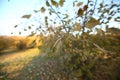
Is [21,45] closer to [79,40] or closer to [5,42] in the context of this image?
[5,42]

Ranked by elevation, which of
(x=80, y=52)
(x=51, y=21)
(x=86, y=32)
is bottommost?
(x=80, y=52)

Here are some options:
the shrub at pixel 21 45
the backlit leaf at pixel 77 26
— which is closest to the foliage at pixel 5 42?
the shrub at pixel 21 45

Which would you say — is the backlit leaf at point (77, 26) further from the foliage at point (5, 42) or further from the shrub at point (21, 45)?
the shrub at point (21, 45)

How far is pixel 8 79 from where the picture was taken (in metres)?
3.74

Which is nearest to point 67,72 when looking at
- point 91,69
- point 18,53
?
point 91,69

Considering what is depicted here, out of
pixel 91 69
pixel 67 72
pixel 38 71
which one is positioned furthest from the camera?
pixel 38 71

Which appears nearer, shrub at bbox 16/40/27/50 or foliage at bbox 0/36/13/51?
foliage at bbox 0/36/13/51

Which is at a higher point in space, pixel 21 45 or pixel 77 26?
pixel 77 26

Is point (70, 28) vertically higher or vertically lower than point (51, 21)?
lower

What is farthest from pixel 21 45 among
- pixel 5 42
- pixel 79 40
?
pixel 79 40

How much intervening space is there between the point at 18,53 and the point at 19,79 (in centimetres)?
191

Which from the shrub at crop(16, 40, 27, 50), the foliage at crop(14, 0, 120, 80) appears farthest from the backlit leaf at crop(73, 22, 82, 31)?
the shrub at crop(16, 40, 27, 50)

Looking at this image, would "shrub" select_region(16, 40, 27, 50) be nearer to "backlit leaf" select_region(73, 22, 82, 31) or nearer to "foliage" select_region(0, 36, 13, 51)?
"foliage" select_region(0, 36, 13, 51)

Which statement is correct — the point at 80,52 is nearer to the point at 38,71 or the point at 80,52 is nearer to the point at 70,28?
the point at 70,28
